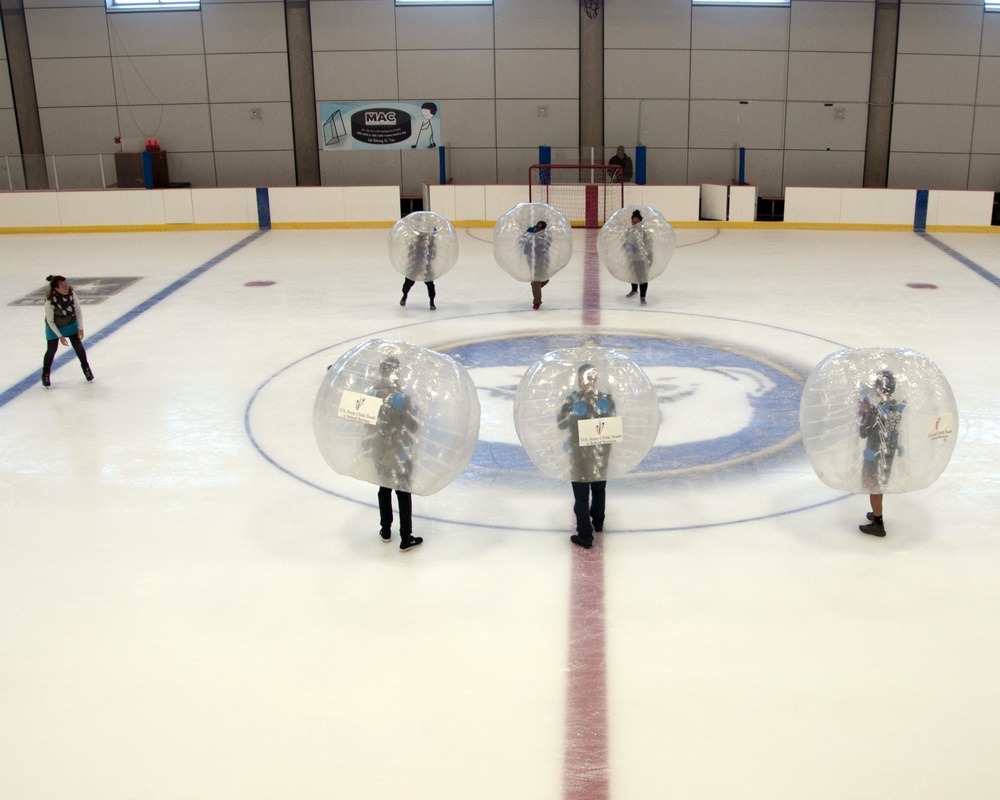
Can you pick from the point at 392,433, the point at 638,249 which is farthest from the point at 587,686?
the point at 638,249

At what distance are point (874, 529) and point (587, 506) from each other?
2.05 meters

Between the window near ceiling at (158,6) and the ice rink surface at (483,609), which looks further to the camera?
the window near ceiling at (158,6)

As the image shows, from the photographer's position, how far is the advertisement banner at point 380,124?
80.9 ft

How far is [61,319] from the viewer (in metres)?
10.4

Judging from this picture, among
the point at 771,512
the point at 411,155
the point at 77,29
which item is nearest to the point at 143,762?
the point at 771,512

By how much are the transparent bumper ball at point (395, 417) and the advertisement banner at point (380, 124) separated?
19.5 m

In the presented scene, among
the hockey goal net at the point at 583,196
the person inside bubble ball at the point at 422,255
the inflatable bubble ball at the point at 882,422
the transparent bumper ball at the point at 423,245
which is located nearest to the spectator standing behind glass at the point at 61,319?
the transparent bumper ball at the point at 423,245

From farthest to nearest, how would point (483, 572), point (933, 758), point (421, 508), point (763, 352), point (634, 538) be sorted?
point (763, 352) < point (421, 508) < point (634, 538) < point (483, 572) < point (933, 758)

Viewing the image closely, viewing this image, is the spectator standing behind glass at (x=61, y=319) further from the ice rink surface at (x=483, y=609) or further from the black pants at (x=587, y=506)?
the black pants at (x=587, y=506)

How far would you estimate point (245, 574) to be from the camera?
6.57m

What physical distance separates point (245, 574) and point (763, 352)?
7.33 metres

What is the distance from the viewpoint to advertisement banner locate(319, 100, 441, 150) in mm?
24672

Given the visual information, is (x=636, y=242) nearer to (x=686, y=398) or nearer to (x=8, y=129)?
(x=686, y=398)

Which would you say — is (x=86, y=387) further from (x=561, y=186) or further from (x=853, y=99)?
(x=853, y=99)
